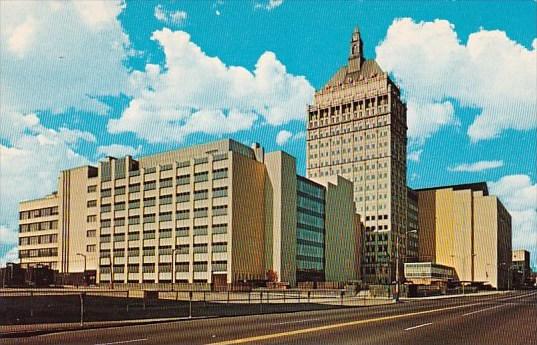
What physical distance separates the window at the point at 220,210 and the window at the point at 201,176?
6506 millimetres

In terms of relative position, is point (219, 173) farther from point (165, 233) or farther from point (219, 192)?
point (165, 233)

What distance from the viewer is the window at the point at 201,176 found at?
122 m

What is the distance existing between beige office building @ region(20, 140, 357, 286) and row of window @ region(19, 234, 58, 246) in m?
0.57

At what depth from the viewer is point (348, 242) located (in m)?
153

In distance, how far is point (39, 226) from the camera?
15200 centimetres

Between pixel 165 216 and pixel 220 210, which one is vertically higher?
pixel 220 210

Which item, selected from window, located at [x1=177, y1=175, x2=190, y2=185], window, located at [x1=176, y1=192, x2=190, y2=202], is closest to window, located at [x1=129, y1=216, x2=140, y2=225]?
window, located at [x1=176, y1=192, x2=190, y2=202]

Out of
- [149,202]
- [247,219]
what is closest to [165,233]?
[149,202]

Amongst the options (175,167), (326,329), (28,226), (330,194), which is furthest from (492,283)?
(326,329)

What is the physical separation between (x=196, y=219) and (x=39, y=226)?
5108cm

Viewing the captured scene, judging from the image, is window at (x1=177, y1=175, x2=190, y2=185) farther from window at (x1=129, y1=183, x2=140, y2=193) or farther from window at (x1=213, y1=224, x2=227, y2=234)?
window at (x1=213, y1=224, x2=227, y2=234)

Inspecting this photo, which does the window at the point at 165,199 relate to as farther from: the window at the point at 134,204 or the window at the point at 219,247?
the window at the point at 219,247

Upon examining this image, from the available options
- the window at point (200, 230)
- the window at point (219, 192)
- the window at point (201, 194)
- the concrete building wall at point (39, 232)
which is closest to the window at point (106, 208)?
the concrete building wall at point (39, 232)

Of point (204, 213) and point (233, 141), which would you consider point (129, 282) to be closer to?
point (204, 213)
